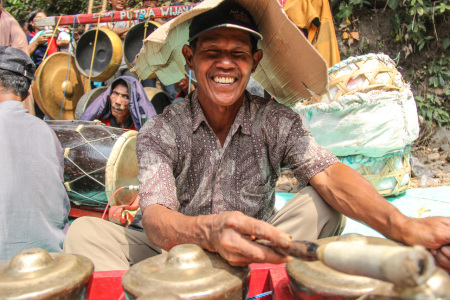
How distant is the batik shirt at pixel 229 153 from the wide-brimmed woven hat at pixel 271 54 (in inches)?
6.4

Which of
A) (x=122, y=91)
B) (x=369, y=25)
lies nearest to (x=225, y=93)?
(x=122, y=91)

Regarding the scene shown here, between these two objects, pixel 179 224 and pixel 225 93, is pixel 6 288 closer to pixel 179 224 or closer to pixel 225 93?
pixel 179 224

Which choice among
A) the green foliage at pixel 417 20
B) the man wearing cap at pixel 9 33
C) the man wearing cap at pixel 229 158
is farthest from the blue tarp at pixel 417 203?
the man wearing cap at pixel 9 33

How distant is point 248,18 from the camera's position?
169 centimetres

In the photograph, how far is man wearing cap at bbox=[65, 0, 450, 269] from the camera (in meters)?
1.45

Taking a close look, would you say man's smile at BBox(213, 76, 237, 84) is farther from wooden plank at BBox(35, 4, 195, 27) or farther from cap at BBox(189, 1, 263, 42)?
wooden plank at BBox(35, 4, 195, 27)

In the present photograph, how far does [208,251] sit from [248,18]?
3.40 feet

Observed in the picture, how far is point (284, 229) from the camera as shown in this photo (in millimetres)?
1524

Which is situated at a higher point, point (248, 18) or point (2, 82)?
point (248, 18)

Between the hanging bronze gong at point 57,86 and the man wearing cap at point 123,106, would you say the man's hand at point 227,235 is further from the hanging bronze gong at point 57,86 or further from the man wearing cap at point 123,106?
the hanging bronze gong at point 57,86

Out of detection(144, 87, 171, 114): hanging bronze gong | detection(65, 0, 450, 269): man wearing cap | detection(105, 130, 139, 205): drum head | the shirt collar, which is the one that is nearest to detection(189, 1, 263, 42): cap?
detection(65, 0, 450, 269): man wearing cap

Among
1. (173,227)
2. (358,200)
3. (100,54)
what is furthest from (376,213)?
(100,54)

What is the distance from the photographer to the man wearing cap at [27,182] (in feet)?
6.07

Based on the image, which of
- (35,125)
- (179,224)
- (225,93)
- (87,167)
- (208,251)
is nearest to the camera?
(208,251)
